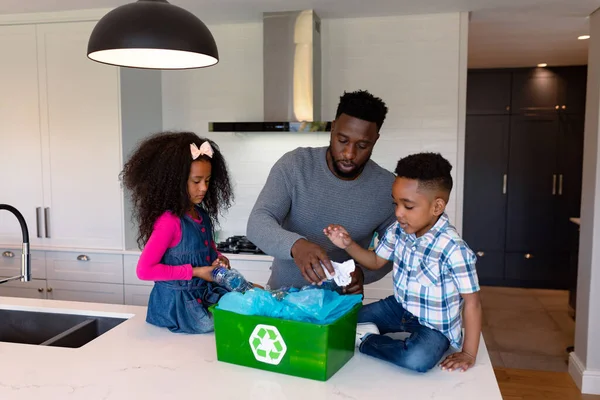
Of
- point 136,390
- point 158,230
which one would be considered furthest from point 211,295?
point 136,390

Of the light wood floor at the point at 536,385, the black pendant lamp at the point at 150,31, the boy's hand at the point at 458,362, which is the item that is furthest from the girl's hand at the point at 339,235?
the light wood floor at the point at 536,385

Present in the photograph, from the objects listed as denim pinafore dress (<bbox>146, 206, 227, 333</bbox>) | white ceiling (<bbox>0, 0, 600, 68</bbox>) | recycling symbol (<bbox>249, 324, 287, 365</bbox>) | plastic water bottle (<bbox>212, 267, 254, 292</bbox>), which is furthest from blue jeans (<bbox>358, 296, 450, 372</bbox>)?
white ceiling (<bbox>0, 0, 600, 68</bbox>)

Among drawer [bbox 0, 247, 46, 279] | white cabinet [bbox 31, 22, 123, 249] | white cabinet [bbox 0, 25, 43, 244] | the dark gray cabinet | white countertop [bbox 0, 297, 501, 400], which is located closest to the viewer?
white countertop [bbox 0, 297, 501, 400]

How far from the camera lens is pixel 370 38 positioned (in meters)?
3.57

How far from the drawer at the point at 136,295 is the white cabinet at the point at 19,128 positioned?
77 centimetres

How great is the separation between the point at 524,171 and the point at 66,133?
4.45 metres

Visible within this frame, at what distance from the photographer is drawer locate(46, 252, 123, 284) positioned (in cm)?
362

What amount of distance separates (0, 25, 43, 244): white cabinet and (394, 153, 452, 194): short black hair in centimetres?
294

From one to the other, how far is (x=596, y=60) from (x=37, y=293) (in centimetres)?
389

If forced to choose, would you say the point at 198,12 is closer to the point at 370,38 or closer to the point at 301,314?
the point at 370,38

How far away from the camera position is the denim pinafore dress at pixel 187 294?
5.54 ft

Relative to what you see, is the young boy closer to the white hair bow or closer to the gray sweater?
the gray sweater

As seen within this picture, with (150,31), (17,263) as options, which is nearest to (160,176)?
(150,31)

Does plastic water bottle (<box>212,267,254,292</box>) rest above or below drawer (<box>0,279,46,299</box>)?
above
